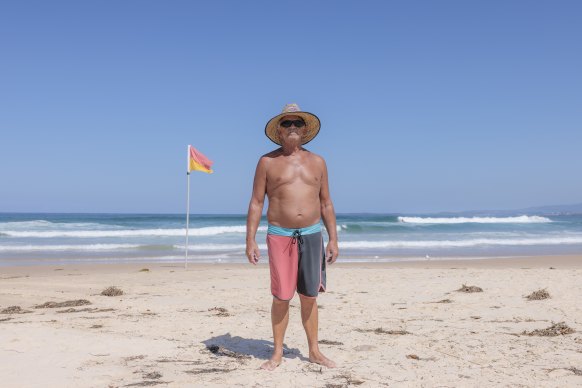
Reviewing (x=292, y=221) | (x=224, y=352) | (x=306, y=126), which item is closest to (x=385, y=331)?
(x=224, y=352)

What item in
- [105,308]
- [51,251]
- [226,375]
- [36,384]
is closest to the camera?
[36,384]

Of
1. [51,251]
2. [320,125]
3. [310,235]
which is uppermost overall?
[320,125]

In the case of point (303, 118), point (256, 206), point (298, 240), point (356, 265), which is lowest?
point (356, 265)

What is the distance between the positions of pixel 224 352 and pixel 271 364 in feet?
2.51

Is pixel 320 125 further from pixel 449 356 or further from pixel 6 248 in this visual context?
pixel 6 248

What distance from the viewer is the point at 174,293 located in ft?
31.1

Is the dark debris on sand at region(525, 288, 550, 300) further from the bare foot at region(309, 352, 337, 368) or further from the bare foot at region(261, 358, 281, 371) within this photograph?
the bare foot at region(261, 358, 281, 371)

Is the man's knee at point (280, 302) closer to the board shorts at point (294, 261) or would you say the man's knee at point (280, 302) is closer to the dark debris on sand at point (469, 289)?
the board shorts at point (294, 261)

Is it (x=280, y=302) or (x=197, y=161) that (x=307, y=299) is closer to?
(x=280, y=302)

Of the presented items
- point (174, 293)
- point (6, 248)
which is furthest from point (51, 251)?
point (174, 293)

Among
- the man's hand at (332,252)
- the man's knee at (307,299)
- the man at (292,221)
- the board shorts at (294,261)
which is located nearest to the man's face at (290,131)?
the man at (292,221)

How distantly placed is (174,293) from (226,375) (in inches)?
207

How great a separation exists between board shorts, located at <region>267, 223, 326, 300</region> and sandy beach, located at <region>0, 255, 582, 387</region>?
0.66 m

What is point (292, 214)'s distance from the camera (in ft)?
15.3
